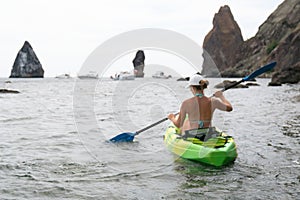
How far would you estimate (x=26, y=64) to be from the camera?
11881cm

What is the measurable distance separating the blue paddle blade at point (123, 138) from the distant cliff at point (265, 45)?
39.7 metres

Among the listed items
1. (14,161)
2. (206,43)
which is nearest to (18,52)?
(206,43)

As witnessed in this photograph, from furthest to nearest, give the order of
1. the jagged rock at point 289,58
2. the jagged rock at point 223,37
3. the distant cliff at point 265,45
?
the jagged rock at point 223,37, the distant cliff at point 265,45, the jagged rock at point 289,58

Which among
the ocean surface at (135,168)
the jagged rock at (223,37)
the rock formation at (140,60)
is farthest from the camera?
the jagged rock at (223,37)

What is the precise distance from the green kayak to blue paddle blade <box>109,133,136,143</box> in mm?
2488

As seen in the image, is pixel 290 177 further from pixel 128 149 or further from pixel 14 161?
pixel 14 161

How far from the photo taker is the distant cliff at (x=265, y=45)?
7425 cm

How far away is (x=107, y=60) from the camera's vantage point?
9.44 meters

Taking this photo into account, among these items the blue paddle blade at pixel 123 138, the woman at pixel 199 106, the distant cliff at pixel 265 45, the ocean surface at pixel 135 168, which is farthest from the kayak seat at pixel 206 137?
the distant cliff at pixel 265 45

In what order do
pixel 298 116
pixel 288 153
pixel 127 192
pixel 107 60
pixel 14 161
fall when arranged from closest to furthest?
pixel 127 192, pixel 14 161, pixel 288 153, pixel 107 60, pixel 298 116

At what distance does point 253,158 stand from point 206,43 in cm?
15910

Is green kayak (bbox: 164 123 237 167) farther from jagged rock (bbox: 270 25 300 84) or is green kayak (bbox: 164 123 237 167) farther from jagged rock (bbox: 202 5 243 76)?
jagged rock (bbox: 202 5 243 76)

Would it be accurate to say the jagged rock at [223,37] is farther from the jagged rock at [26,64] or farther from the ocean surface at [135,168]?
the ocean surface at [135,168]

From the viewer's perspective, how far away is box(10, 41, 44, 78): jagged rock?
387 ft
